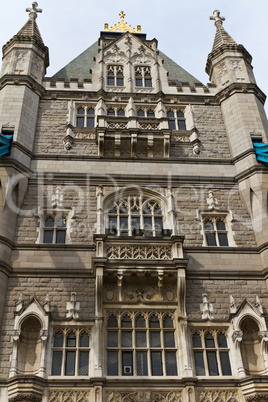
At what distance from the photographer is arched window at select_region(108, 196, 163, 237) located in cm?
1650

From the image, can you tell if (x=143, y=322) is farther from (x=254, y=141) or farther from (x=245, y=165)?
(x=254, y=141)

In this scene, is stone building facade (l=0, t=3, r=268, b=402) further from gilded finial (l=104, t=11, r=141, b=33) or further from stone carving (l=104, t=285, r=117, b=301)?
gilded finial (l=104, t=11, r=141, b=33)

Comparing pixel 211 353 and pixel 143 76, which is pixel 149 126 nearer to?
pixel 143 76

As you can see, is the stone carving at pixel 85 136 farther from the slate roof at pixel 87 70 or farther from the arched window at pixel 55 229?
the slate roof at pixel 87 70

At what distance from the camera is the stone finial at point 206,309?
1445 cm

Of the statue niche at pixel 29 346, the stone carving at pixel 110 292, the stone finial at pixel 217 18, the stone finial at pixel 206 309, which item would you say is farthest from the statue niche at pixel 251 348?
the stone finial at pixel 217 18

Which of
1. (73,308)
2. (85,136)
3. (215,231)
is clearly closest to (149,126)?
(85,136)

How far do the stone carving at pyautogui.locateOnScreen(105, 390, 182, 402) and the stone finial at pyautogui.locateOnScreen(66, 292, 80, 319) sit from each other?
96.6 inches

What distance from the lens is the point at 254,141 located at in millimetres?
19016

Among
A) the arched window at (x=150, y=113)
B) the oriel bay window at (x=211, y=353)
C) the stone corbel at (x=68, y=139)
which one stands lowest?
the oriel bay window at (x=211, y=353)

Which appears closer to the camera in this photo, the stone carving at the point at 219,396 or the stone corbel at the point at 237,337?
the stone carving at the point at 219,396

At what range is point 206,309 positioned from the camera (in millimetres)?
14594

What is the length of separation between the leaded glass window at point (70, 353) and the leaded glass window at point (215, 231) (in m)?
5.33

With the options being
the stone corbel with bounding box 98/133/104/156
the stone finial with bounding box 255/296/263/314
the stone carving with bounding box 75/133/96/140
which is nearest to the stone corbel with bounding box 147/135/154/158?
the stone corbel with bounding box 98/133/104/156
